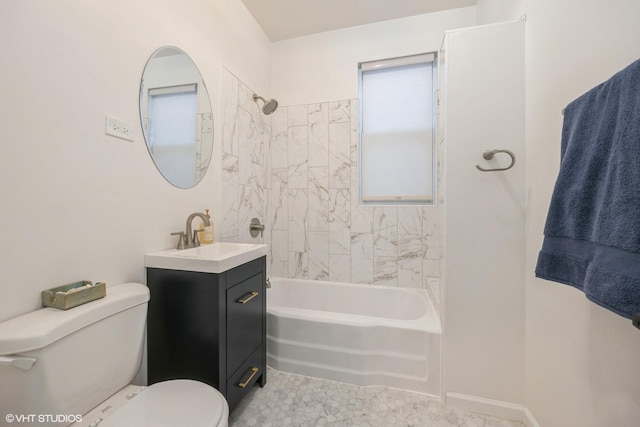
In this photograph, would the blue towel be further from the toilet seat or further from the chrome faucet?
the chrome faucet

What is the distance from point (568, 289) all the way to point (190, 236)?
1785 mm

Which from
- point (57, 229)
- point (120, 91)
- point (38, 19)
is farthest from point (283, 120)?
point (57, 229)

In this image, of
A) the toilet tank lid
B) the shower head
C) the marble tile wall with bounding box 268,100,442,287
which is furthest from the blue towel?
the shower head

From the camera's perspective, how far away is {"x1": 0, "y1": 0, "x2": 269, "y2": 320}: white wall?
32.5 inches

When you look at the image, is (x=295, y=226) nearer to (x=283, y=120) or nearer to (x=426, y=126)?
(x=283, y=120)

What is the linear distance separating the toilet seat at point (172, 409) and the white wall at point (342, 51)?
234 cm

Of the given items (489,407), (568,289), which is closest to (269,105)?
(568,289)

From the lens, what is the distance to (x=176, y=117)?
4.88 ft

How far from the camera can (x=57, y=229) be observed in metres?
0.94

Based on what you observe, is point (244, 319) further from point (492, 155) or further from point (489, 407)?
point (492, 155)

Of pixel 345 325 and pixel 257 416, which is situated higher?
pixel 345 325

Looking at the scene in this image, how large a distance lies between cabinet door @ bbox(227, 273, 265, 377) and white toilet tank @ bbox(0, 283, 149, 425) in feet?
1.14

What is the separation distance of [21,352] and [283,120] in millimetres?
2309
